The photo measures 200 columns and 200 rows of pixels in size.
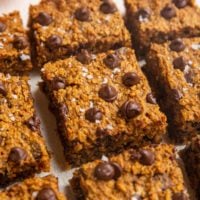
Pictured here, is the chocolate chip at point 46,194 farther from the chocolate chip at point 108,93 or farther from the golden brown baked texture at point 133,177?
the chocolate chip at point 108,93

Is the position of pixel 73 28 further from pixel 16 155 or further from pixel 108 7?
pixel 16 155

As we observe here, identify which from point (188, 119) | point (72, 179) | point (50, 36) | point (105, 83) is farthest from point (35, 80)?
point (188, 119)

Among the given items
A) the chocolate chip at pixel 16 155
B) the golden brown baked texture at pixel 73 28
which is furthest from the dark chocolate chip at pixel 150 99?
the chocolate chip at pixel 16 155

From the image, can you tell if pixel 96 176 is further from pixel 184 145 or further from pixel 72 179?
pixel 184 145

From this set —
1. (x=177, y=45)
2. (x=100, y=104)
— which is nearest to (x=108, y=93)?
(x=100, y=104)

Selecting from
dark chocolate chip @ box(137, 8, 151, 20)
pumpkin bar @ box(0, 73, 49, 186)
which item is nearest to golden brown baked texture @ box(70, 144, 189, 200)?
pumpkin bar @ box(0, 73, 49, 186)
